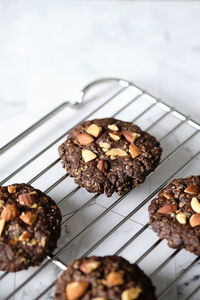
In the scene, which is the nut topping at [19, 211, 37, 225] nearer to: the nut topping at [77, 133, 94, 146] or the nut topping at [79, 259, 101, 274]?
the nut topping at [79, 259, 101, 274]

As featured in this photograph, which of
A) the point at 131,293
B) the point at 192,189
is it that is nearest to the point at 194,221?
the point at 192,189

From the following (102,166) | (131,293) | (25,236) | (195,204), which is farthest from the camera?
(102,166)

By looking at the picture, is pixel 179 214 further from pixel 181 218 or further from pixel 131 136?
pixel 131 136

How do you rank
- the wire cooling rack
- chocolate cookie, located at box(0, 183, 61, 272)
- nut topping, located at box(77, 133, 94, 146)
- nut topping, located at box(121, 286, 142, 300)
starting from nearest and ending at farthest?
1. nut topping, located at box(121, 286, 142, 300)
2. chocolate cookie, located at box(0, 183, 61, 272)
3. the wire cooling rack
4. nut topping, located at box(77, 133, 94, 146)

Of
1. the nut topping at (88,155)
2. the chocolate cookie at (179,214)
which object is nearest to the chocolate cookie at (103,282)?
the chocolate cookie at (179,214)

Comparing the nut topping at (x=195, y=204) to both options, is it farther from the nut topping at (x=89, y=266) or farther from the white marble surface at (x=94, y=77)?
the nut topping at (x=89, y=266)

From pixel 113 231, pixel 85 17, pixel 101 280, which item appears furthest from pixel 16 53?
pixel 101 280

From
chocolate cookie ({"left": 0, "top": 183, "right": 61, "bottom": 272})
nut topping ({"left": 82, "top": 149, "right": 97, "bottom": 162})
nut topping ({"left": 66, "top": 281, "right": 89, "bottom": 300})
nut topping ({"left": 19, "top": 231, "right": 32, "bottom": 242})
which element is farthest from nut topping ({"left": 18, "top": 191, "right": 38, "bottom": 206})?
nut topping ({"left": 66, "top": 281, "right": 89, "bottom": 300})
